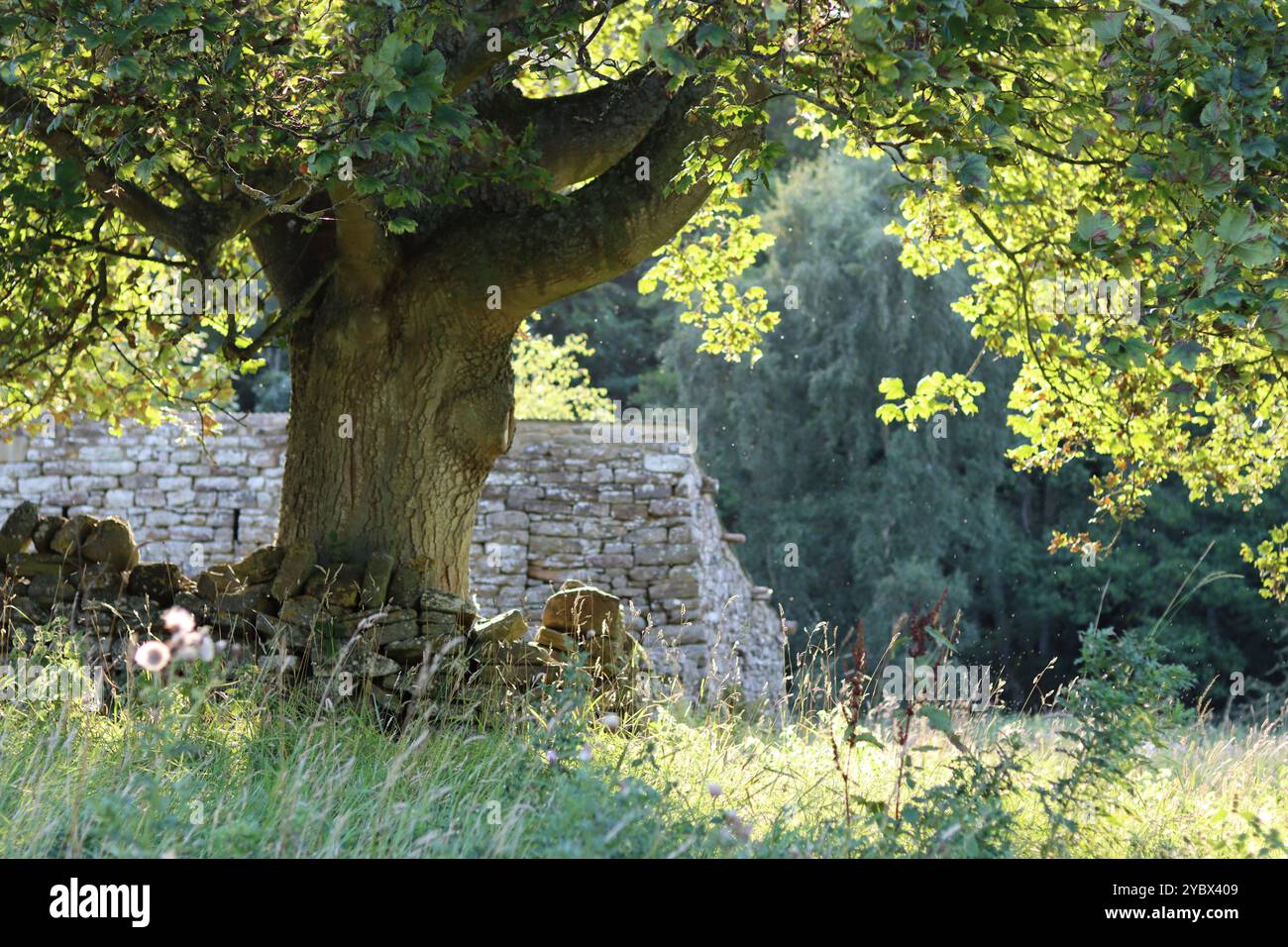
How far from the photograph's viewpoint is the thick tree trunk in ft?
22.0

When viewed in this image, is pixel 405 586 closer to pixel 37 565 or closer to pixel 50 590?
pixel 50 590

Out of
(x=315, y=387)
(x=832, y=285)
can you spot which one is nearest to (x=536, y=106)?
(x=315, y=387)

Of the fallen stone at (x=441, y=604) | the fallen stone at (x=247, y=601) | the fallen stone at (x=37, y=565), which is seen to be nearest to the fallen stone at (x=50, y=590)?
the fallen stone at (x=37, y=565)

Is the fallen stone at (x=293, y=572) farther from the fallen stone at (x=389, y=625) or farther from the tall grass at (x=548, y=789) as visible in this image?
the tall grass at (x=548, y=789)

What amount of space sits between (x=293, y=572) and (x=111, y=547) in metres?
1.24

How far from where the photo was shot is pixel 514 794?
4.66 m

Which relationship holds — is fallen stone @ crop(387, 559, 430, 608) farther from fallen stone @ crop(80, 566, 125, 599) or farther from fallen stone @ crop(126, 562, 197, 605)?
fallen stone @ crop(80, 566, 125, 599)

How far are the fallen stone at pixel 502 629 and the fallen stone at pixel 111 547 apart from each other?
2.03m

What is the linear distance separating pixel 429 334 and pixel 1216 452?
17.4 ft

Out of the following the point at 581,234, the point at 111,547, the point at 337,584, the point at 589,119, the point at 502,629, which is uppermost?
the point at 589,119

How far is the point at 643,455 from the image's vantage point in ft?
43.8

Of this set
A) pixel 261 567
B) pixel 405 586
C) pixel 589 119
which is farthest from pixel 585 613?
pixel 589 119
